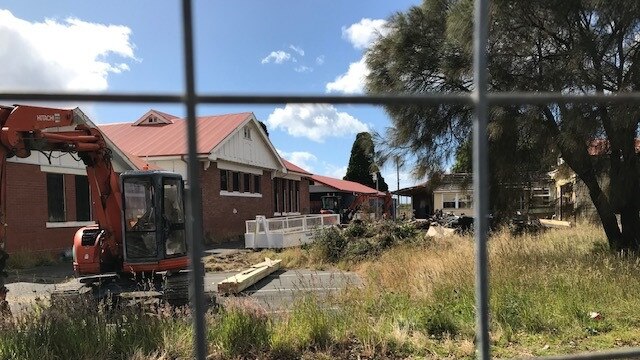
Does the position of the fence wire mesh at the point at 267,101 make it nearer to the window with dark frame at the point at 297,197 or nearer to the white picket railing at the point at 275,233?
the white picket railing at the point at 275,233

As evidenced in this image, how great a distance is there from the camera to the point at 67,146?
8969 millimetres

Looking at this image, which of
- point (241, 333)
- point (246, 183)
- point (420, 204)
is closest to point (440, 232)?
point (246, 183)

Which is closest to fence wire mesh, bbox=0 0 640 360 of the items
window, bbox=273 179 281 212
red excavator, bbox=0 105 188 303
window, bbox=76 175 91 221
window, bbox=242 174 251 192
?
red excavator, bbox=0 105 188 303

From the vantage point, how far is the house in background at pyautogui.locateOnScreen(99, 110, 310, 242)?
77.6 ft

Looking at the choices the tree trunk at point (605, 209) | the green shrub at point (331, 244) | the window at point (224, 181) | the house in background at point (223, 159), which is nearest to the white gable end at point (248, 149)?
the house in background at point (223, 159)

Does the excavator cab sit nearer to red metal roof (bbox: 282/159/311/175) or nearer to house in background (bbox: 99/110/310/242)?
house in background (bbox: 99/110/310/242)

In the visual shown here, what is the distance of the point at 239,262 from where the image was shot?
55.5 ft

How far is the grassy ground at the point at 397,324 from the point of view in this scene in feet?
17.8

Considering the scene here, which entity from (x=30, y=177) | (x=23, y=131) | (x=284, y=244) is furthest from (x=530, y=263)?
(x=30, y=177)

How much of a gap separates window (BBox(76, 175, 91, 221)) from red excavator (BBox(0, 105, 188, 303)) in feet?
30.4

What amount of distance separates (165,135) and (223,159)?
307 centimetres

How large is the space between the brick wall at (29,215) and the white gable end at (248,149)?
768 centimetres

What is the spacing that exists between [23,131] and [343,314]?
5339 mm

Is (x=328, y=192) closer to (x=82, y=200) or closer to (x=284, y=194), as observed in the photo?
(x=284, y=194)
